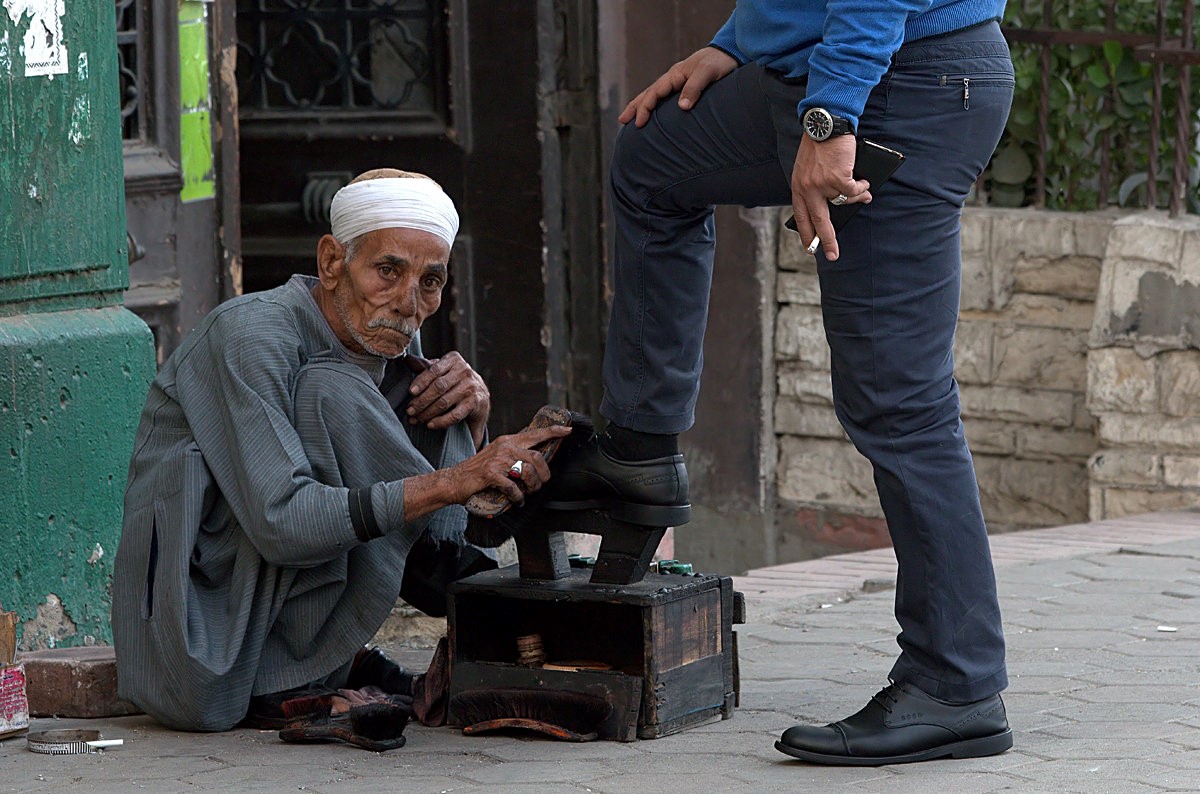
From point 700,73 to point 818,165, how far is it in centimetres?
43

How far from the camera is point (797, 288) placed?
726 cm

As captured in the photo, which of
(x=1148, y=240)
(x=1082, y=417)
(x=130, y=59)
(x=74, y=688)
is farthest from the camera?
(x=1082, y=417)

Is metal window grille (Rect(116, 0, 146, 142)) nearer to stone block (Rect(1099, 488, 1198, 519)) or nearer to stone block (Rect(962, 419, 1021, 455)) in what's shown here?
stone block (Rect(962, 419, 1021, 455))

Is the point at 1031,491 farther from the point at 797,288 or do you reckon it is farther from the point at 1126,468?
the point at 797,288

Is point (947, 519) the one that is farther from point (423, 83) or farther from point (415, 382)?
point (423, 83)

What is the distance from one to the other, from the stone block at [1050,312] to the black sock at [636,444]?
3596 mm

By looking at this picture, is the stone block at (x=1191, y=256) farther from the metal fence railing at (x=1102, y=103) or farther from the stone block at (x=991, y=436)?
the stone block at (x=991, y=436)

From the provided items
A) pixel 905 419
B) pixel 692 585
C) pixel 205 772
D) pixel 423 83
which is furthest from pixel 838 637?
pixel 423 83

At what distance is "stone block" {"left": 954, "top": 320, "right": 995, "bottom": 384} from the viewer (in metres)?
7.09

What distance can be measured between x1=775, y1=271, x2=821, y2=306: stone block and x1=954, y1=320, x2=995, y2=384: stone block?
1.76 feet

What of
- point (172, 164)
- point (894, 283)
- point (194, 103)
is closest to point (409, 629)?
point (172, 164)

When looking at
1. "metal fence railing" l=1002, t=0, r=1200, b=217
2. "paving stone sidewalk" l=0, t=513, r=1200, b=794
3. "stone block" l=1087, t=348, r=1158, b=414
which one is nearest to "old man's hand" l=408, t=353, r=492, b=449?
"paving stone sidewalk" l=0, t=513, r=1200, b=794

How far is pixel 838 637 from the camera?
470 cm

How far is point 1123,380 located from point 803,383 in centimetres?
122
